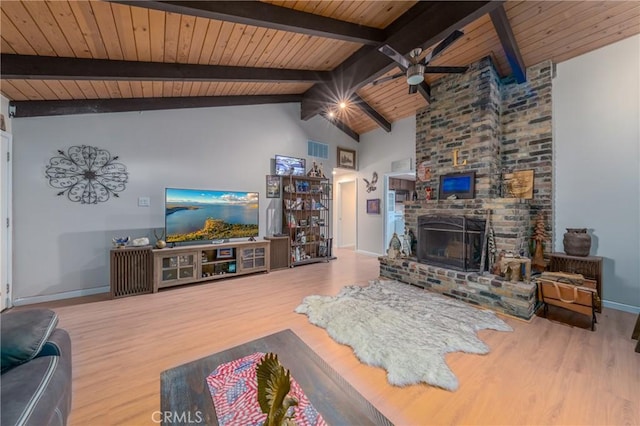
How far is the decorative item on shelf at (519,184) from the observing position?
11.7 ft

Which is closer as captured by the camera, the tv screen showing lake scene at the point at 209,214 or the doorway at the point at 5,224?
the doorway at the point at 5,224

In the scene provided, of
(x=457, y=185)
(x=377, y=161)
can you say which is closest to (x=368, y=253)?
(x=377, y=161)

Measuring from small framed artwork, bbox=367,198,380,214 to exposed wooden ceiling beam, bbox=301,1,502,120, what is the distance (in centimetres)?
281

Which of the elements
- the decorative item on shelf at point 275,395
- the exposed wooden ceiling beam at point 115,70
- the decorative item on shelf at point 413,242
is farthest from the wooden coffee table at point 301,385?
the decorative item on shelf at point 413,242

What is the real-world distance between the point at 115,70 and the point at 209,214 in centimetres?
221

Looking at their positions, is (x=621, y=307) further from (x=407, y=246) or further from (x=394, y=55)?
(x=394, y=55)

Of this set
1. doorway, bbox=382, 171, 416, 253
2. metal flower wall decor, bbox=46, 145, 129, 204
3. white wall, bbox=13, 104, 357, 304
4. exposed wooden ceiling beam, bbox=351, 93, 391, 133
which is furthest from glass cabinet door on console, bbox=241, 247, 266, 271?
exposed wooden ceiling beam, bbox=351, 93, 391, 133

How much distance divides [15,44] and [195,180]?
232 cm

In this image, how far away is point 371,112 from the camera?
5.43 meters

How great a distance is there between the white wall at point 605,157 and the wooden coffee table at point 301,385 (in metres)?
3.98

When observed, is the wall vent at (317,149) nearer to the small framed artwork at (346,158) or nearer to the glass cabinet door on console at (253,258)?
the small framed artwork at (346,158)

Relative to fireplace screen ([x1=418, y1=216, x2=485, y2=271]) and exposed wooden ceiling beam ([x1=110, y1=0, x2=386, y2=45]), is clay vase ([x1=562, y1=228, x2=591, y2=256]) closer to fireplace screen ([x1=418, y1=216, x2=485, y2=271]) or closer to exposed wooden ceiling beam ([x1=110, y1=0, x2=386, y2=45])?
fireplace screen ([x1=418, y1=216, x2=485, y2=271])

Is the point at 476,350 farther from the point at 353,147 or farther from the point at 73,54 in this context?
the point at 353,147

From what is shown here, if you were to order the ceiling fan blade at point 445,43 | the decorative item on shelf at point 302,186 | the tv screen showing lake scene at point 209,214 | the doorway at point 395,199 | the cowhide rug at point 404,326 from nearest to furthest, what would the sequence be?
1. the cowhide rug at point 404,326
2. the ceiling fan blade at point 445,43
3. the tv screen showing lake scene at point 209,214
4. the decorative item on shelf at point 302,186
5. the doorway at point 395,199
